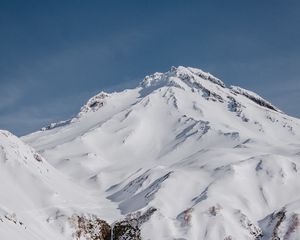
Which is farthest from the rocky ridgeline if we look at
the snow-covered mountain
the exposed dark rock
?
the snow-covered mountain

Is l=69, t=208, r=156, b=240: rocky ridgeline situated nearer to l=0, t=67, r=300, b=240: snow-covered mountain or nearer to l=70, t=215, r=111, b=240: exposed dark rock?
l=70, t=215, r=111, b=240: exposed dark rock

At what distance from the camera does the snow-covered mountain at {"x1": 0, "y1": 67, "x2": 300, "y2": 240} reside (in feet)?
330

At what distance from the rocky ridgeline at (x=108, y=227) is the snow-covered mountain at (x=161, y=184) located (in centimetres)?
21

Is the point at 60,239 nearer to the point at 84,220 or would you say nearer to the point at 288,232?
the point at 84,220

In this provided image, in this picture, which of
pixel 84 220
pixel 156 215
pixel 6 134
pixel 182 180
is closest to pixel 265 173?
pixel 182 180

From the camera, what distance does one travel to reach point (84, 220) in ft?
342

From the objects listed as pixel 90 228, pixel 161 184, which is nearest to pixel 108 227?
pixel 90 228

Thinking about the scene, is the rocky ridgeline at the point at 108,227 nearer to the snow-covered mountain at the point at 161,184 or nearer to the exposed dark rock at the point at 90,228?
the exposed dark rock at the point at 90,228

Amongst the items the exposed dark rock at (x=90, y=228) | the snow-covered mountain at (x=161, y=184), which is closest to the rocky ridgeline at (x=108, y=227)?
the exposed dark rock at (x=90, y=228)

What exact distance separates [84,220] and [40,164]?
103 feet

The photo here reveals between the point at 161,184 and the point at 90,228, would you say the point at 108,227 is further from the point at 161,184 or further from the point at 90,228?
the point at 161,184

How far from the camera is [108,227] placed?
105 m

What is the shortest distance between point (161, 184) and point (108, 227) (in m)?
17.7

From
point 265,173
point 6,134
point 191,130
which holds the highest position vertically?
point 191,130
